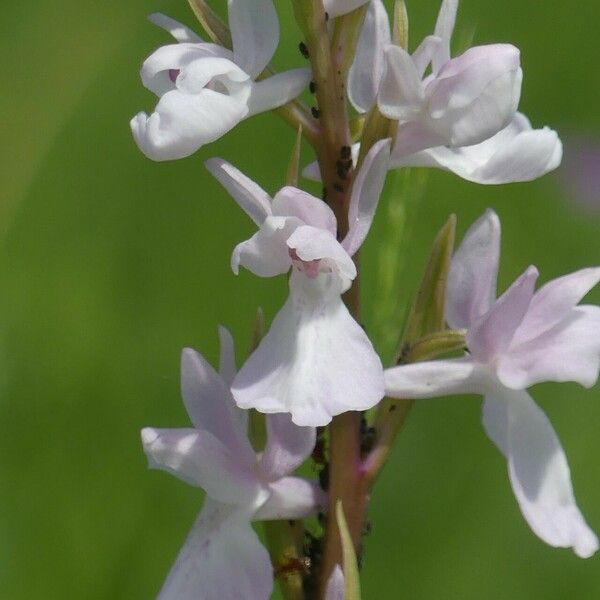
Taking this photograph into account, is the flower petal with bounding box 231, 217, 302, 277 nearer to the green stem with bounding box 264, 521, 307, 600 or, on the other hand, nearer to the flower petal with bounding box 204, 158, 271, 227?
the flower petal with bounding box 204, 158, 271, 227

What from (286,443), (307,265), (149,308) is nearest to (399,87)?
(307,265)

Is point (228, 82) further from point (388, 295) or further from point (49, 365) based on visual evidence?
point (49, 365)

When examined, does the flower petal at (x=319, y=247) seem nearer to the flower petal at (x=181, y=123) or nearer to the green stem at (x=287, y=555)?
the flower petal at (x=181, y=123)

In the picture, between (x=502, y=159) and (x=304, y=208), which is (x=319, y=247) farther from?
(x=502, y=159)

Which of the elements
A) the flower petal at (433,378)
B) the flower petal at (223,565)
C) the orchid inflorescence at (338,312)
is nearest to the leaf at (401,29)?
the orchid inflorescence at (338,312)

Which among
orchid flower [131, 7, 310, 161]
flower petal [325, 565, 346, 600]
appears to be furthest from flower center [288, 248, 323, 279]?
flower petal [325, 565, 346, 600]

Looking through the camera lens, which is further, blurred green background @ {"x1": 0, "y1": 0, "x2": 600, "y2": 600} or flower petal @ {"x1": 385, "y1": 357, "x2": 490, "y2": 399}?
blurred green background @ {"x1": 0, "y1": 0, "x2": 600, "y2": 600}
